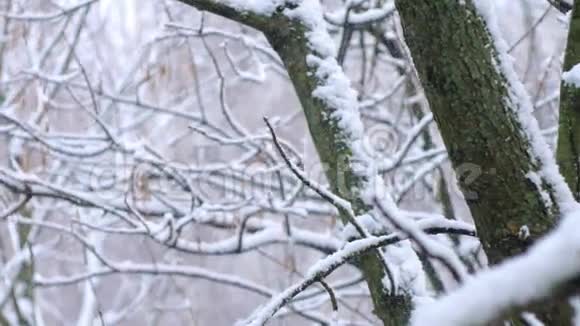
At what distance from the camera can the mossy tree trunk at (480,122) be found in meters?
1.29

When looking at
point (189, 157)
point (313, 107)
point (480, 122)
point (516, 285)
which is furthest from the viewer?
point (189, 157)

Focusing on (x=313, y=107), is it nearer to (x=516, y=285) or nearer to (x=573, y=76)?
(x=573, y=76)

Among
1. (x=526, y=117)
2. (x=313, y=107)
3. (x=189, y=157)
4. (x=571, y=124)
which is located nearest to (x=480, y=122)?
(x=526, y=117)

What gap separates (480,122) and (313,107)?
0.77 metres

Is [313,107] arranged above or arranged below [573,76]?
above

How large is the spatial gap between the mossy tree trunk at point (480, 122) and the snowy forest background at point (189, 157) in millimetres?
46

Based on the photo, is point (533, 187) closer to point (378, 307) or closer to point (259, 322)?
point (259, 322)

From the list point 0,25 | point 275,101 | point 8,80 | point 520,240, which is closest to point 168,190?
point 8,80

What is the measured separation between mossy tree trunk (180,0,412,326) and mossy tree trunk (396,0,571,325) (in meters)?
0.63

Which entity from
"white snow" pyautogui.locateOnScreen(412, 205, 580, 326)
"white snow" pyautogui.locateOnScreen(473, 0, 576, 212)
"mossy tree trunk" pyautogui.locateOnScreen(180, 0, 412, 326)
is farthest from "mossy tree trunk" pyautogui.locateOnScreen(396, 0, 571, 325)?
"white snow" pyautogui.locateOnScreen(412, 205, 580, 326)

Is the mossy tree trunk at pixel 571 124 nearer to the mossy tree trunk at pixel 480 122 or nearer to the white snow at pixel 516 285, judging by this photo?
the mossy tree trunk at pixel 480 122

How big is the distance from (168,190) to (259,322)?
2.57 meters

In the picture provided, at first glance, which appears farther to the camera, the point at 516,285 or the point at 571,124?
the point at 571,124

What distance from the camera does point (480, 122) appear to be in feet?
4.28
